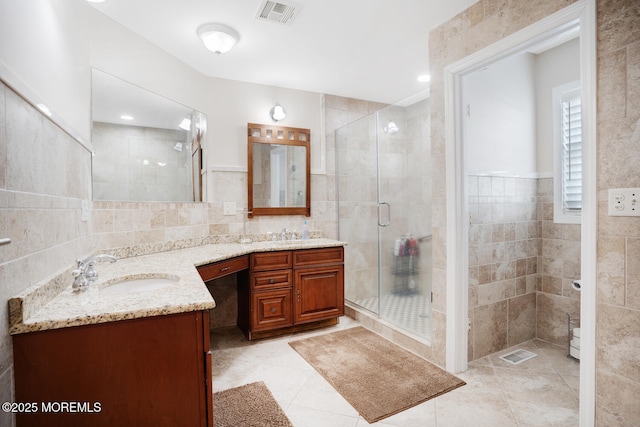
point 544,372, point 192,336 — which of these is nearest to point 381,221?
point 544,372

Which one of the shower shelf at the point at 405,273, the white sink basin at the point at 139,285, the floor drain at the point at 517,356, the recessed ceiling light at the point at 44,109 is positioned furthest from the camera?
the shower shelf at the point at 405,273

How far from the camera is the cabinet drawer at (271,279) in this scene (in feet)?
8.65

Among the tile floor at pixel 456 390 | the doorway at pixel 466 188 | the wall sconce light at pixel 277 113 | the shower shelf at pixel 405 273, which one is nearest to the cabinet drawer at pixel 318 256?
the shower shelf at pixel 405 273

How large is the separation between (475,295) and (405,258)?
2.81 feet

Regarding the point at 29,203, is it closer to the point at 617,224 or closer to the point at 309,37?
the point at 309,37

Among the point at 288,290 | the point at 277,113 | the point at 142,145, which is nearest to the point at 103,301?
the point at 142,145

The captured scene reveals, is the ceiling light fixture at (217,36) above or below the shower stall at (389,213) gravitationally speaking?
above

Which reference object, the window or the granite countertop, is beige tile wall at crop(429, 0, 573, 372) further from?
the granite countertop

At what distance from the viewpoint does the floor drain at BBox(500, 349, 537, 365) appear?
234 cm

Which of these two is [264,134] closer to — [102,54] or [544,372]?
[102,54]

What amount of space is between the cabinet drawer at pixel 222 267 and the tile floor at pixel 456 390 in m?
0.65

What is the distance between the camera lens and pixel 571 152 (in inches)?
Result: 102

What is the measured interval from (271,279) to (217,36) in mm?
1848

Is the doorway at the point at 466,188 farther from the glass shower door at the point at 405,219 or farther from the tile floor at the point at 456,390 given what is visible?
the glass shower door at the point at 405,219
